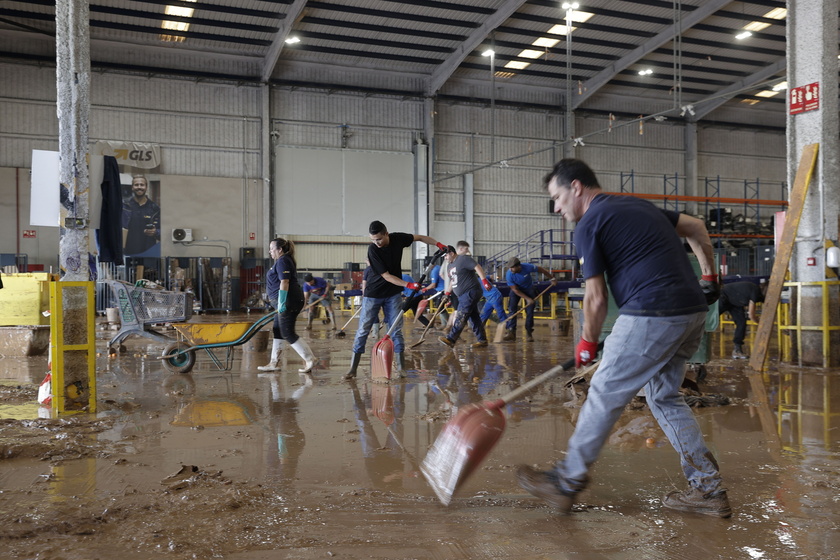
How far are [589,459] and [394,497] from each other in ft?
3.17

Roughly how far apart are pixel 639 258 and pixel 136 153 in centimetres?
2347

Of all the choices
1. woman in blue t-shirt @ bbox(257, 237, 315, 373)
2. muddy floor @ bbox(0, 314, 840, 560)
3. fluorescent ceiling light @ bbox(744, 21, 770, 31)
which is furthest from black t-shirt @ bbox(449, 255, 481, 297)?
fluorescent ceiling light @ bbox(744, 21, 770, 31)

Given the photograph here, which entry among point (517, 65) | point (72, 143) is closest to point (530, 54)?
point (517, 65)

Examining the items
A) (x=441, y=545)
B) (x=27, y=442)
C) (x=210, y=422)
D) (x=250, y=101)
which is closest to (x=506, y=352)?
(x=210, y=422)

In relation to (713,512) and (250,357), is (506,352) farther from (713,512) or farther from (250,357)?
(713,512)

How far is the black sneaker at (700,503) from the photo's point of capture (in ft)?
9.78

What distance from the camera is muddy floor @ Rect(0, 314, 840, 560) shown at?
8.80 ft

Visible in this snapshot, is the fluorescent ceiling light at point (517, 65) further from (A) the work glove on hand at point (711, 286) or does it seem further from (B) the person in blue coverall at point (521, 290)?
(A) the work glove on hand at point (711, 286)

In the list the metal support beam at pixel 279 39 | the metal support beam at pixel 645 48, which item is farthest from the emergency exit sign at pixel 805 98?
the metal support beam at pixel 279 39

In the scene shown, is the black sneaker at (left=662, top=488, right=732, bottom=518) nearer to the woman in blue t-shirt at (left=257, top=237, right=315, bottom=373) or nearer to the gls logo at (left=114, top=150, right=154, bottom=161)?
the woman in blue t-shirt at (left=257, top=237, right=315, bottom=373)

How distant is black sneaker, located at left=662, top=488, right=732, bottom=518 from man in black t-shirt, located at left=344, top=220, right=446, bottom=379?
4.33 m

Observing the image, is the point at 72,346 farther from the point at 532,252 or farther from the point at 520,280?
the point at 532,252

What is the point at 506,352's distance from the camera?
34.6ft

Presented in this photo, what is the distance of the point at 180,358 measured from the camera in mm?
Result: 8297
